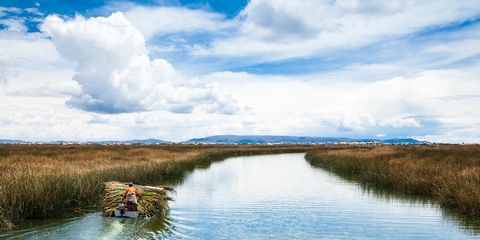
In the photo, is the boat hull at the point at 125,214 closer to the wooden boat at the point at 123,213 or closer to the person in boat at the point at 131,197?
the wooden boat at the point at 123,213

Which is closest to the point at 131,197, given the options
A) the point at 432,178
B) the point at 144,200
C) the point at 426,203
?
the point at 144,200

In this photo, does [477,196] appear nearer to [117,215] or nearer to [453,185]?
[453,185]

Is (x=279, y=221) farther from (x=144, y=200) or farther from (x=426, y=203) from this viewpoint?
(x=426, y=203)

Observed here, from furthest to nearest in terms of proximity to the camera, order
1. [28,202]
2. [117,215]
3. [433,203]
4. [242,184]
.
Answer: [242,184]
[433,203]
[117,215]
[28,202]

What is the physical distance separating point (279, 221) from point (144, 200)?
589 centimetres

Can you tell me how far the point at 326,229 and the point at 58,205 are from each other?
10850mm

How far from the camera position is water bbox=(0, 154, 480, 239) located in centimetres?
1521

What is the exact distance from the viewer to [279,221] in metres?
18.0

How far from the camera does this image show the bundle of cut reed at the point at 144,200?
17.9 m

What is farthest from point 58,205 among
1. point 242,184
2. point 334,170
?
point 334,170

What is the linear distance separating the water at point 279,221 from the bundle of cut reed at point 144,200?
1.87 feet

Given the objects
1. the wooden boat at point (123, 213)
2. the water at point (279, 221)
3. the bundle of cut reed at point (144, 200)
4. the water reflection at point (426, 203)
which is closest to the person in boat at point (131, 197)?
the wooden boat at point (123, 213)

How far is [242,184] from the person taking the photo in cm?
3225

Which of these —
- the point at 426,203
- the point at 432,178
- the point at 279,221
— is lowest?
the point at 279,221
